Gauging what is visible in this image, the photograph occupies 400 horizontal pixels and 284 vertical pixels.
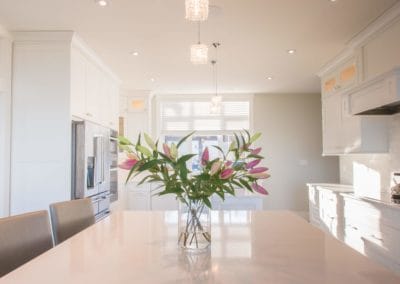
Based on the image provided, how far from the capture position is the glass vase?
1375 millimetres

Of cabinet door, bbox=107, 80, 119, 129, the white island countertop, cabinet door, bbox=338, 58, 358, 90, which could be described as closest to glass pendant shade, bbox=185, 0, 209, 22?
the white island countertop

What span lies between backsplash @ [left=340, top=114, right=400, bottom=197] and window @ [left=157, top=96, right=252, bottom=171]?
9.75 ft

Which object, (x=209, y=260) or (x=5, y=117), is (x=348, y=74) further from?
(x=5, y=117)

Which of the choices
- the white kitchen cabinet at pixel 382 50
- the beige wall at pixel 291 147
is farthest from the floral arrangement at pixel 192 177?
the beige wall at pixel 291 147

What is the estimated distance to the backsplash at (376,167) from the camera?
3455 millimetres

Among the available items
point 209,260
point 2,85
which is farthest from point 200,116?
point 209,260

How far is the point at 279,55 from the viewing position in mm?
4363

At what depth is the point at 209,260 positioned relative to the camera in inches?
48.9

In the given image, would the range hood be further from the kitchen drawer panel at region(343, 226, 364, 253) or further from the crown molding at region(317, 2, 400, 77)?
the kitchen drawer panel at region(343, 226, 364, 253)

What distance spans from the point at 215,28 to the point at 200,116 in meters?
3.97

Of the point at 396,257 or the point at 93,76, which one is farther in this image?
the point at 93,76

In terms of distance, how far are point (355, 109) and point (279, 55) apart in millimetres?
1402

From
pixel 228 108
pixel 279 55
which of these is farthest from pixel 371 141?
pixel 228 108

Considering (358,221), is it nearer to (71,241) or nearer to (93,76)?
(71,241)
